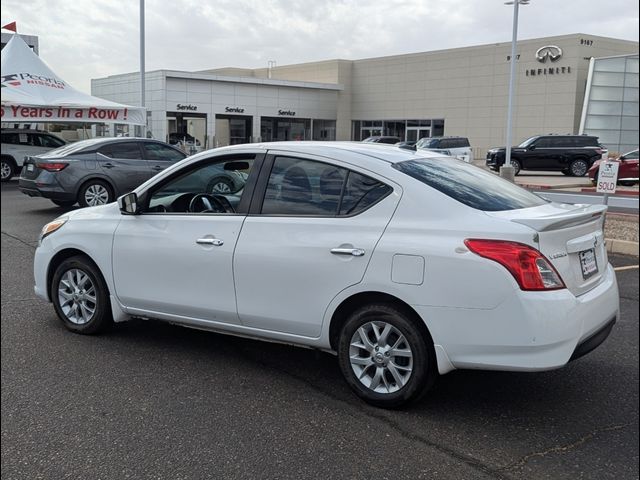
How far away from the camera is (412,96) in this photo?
22.6 m

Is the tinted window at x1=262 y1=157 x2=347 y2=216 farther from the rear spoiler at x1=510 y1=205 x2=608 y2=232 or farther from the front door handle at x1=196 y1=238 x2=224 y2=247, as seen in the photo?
the rear spoiler at x1=510 y1=205 x2=608 y2=232

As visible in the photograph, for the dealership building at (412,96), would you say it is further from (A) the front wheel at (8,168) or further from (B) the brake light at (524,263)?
(A) the front wheel at (8,168)

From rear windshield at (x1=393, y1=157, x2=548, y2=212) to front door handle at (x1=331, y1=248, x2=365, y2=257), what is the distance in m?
0.58

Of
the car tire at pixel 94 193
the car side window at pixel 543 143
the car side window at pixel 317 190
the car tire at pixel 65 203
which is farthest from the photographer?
the car side window at pixel 543 143

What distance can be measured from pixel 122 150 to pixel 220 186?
27.0 ft

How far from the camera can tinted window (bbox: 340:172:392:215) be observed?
3.88 metres

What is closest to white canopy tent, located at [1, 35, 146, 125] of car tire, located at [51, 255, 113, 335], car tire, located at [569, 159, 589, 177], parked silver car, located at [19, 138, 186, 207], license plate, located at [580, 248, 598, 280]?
parked silver car, located at [19, 138, 186, 207]

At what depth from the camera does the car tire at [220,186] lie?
479cm

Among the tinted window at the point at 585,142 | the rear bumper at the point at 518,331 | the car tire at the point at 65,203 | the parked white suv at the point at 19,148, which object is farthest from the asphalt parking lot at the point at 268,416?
the tinted window at the point at 585,142

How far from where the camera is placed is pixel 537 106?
3094 centimetres

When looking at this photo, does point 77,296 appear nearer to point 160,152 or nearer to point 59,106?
point 160,152

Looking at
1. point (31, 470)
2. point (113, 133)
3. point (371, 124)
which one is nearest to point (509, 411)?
point (31, 470)

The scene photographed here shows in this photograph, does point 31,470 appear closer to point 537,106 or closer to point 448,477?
point 448,477

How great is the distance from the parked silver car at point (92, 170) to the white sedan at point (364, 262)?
24.4ft
